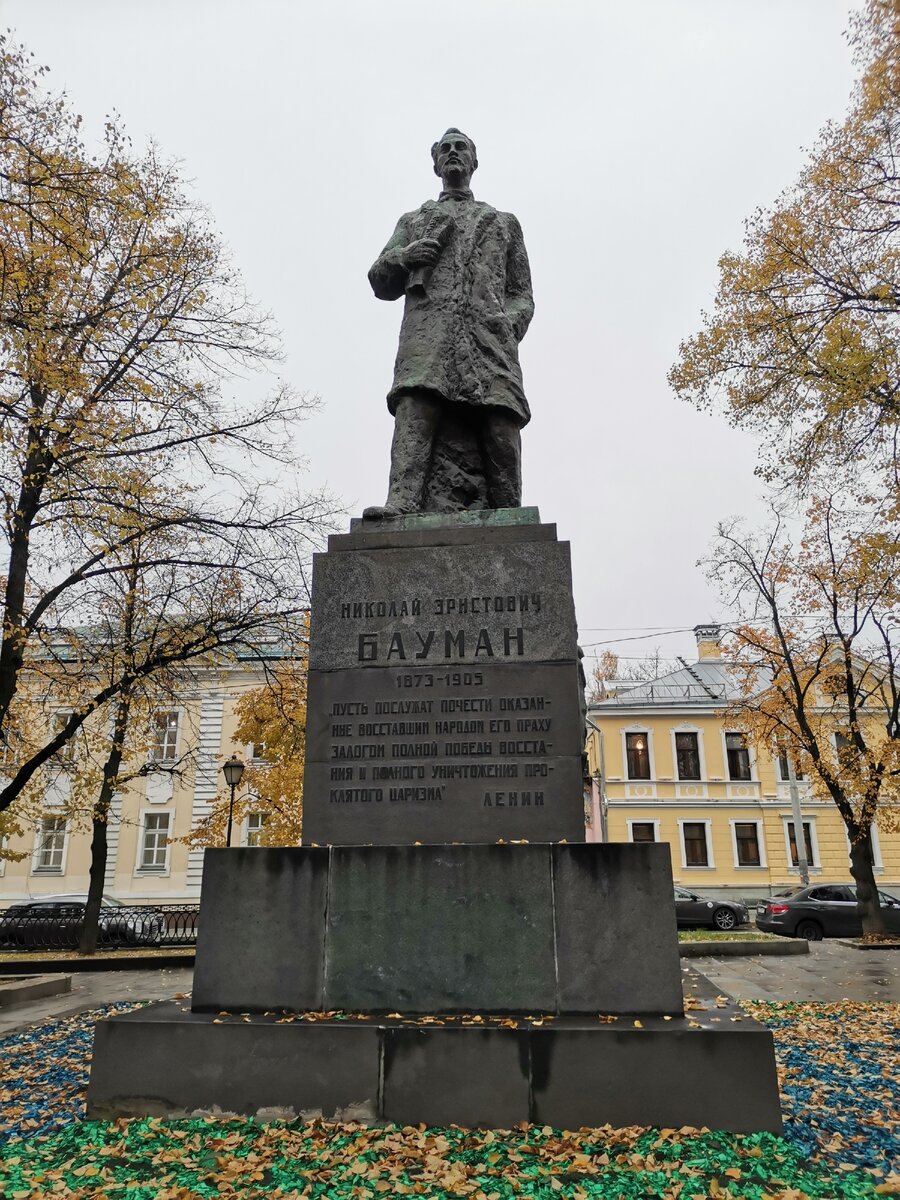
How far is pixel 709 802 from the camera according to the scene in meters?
37.3

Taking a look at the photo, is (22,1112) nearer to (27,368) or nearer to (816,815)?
(27,368)

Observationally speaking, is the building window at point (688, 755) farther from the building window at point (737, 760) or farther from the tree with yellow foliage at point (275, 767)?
the tree with yellow foliage at point (275, 767)

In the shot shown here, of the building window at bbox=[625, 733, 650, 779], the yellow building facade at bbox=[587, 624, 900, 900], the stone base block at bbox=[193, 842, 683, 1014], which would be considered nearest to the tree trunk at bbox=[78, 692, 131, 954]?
the stone base block at bbox=[193, 842, 683, 1014]

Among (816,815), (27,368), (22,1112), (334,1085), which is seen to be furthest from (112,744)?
(816,815)

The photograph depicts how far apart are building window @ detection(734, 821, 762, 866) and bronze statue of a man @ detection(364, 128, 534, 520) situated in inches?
1348

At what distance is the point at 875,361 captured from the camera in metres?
11.5

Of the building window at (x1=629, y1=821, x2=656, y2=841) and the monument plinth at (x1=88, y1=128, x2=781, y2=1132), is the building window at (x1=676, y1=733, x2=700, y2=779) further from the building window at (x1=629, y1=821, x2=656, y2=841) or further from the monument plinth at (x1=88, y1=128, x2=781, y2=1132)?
the monument plinth at (x1=88, y1=128, x2=781, y2=1132)

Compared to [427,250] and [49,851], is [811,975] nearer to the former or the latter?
[427,250]

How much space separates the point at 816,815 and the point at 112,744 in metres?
29.8

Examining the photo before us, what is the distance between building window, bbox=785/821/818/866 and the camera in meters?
36.2

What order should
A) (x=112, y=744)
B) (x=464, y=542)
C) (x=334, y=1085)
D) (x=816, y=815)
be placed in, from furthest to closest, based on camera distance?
1. (x=816, y=815)
2. (x=112, y=744)
3. (x=464, y=542)
4. (x=334, y=1085)

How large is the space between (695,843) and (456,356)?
113ft

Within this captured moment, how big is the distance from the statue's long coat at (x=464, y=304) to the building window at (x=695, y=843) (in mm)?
33980

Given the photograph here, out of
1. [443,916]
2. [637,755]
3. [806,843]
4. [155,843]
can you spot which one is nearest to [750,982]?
[443,916]
